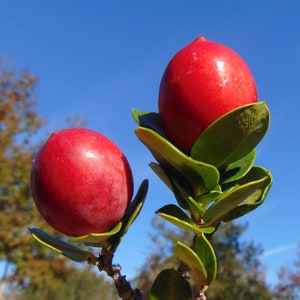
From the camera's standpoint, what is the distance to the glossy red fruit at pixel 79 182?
942 millimetres

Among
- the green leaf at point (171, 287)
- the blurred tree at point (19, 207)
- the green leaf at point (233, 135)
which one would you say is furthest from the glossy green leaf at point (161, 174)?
the blurred tree at point (19, 207)

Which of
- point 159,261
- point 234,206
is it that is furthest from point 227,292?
point 234,206

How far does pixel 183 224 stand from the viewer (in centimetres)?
94

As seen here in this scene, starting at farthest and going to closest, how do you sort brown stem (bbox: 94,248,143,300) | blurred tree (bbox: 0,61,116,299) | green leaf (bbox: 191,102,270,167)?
blurred tree (bbox: 0,61,116,299) → brown stem (bbox: 94,248,143,300) → green leaf (bbox: 191,102,270,167)

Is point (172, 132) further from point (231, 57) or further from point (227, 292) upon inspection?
point (227, 292)

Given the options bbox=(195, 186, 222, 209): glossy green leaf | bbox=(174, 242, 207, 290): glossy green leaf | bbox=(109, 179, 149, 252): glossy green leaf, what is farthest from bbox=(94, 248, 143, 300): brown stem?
bbox=(195, 186, 222, 209): glossy green leaf

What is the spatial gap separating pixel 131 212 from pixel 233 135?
0.31m

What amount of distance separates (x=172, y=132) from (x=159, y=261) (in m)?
22.4

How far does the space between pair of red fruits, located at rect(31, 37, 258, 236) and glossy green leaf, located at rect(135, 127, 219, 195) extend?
0.06 metres

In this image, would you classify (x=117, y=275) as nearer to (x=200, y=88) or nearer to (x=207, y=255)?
(x=207, y=255)

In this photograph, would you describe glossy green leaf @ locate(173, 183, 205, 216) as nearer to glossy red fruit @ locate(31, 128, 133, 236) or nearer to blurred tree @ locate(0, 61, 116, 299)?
glossy red fruit @ locate(31, 128, 133, 236)

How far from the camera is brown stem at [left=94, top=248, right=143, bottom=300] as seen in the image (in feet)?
3.35

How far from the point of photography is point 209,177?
100cm

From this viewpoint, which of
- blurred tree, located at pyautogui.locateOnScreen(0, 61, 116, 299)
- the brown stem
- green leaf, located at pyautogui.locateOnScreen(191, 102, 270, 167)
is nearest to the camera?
green leaf, located at pyautogui.locateOnScreen(191, 102, 270, 167)
